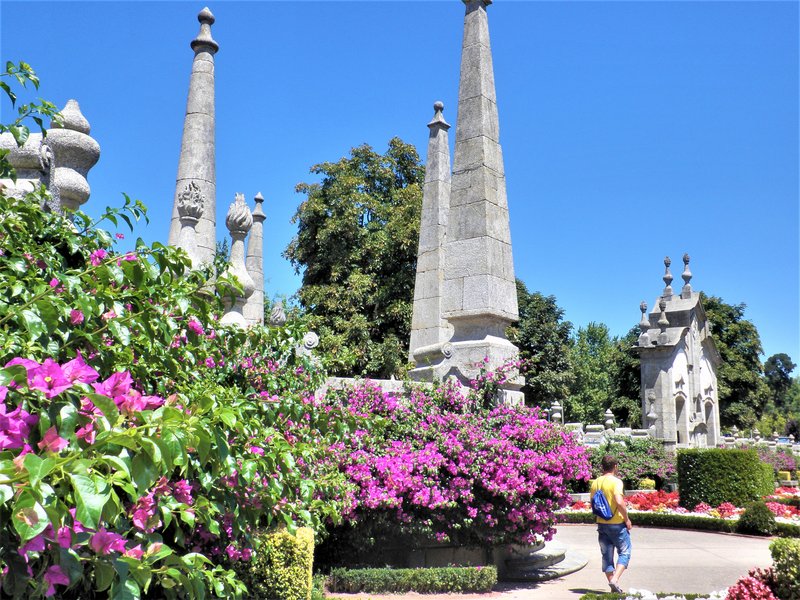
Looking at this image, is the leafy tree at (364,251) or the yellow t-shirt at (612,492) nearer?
the yellow t-shirt at (612,492)

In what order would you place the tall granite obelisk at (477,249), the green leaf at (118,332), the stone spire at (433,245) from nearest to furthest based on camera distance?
the green leaf at (118,332) < the tall granite obelisk at (477,249) < the stone spire at (433,245)

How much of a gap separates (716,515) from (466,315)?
10.2 metres

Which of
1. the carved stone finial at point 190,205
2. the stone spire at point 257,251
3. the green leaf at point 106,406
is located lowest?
the green leaf at point 106,406

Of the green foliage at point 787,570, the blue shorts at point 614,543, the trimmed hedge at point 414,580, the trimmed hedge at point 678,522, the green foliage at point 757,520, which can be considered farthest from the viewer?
the trimmed hedge at point 678,522

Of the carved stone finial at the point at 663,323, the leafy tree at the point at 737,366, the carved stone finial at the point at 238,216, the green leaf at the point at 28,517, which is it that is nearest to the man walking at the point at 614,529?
the carved stone finial at the point at 238,216

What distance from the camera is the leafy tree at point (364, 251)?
26.6 m

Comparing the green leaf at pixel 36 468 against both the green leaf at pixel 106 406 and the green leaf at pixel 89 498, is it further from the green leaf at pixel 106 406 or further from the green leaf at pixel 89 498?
the green leaf at pixel 106 406

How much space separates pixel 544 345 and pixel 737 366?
19.5 metres

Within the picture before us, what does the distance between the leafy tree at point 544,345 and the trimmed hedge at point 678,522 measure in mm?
18247

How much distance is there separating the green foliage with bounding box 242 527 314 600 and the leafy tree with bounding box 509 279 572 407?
1184 inches

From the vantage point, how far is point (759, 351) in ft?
163

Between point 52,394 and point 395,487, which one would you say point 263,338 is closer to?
point 52,394

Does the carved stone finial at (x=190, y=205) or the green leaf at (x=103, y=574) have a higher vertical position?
the carved stone finial at (x=190, y=205)

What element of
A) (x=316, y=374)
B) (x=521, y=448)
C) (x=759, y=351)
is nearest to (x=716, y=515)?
(x=521, y=448)
